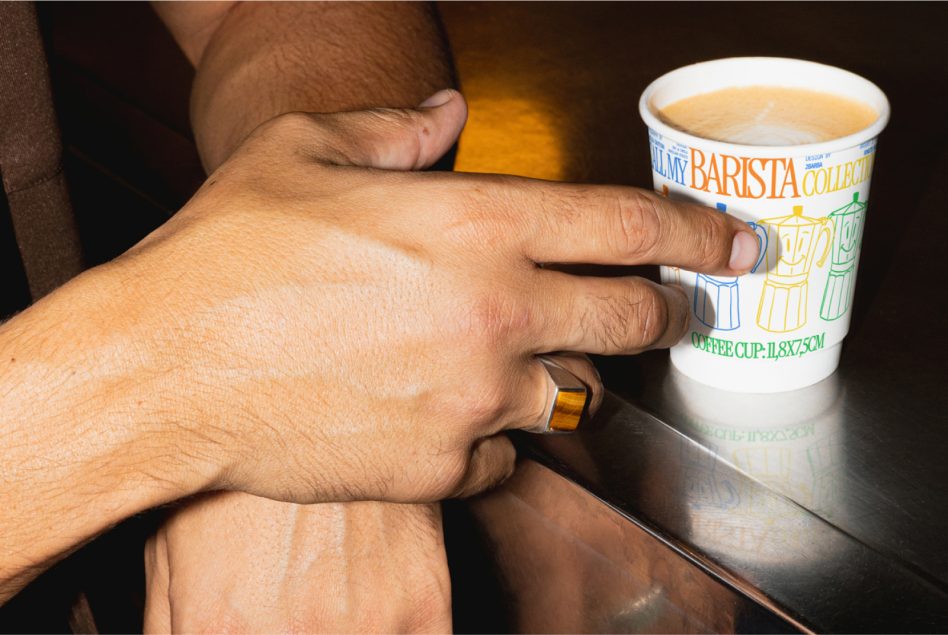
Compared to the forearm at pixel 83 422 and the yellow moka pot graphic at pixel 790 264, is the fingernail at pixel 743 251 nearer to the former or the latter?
the yellow moka pot graphic at pixel 790 264

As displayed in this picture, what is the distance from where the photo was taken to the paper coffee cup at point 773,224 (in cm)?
63

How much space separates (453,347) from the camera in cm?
61

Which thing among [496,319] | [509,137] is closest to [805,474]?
[496,319]

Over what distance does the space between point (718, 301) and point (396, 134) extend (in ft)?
0.85

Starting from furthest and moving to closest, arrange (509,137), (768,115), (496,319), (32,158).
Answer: (509,137), (32,158), (768,115), (496,319)

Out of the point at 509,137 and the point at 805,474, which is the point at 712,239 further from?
the point at 509,137

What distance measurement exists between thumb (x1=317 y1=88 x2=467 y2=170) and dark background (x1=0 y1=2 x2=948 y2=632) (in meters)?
0.28

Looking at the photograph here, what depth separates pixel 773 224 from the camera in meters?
0.65

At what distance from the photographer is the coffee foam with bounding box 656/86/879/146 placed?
69 centimetres

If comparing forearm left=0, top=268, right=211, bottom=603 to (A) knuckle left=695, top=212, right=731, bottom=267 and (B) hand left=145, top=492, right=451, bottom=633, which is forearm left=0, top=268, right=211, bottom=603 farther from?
(A) knuckle left=695, top=212, right=731, bottom=267

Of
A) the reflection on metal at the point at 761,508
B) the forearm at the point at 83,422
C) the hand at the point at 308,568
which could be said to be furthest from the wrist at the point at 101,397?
the reflection on metal at the point at 761,508

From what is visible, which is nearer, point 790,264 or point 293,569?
point 790,264

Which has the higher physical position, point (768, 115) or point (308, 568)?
point (768, 115)

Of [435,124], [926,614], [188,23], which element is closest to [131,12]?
[188,23]
